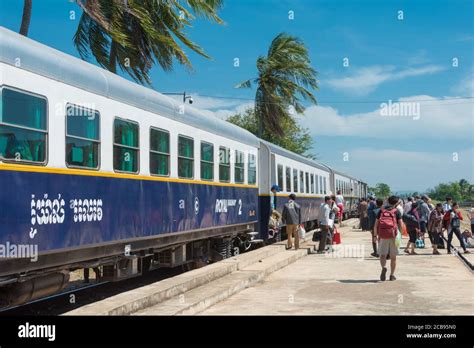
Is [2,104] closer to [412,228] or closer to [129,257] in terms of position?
[129,257]

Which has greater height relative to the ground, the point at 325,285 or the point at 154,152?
the point at 154,152

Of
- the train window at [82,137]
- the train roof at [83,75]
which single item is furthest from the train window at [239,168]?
the train window at [82,137]

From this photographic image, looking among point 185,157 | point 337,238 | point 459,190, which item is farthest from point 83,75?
point 459,190

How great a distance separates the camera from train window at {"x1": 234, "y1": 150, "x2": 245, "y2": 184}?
1638 cm

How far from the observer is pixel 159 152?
36.8ft

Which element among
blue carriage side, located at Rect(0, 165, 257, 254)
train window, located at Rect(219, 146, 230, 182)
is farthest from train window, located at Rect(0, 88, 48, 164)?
train window, located at Rect(219, 146, 230, 182)

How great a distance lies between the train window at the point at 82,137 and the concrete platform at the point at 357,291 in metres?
2.79

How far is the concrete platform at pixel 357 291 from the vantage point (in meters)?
9.80

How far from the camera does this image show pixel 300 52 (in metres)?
35.7

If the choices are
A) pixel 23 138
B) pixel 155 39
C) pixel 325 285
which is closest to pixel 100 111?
pixel 23 138

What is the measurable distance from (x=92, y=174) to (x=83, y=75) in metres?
1.34

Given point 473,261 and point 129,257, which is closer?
point 129,257
